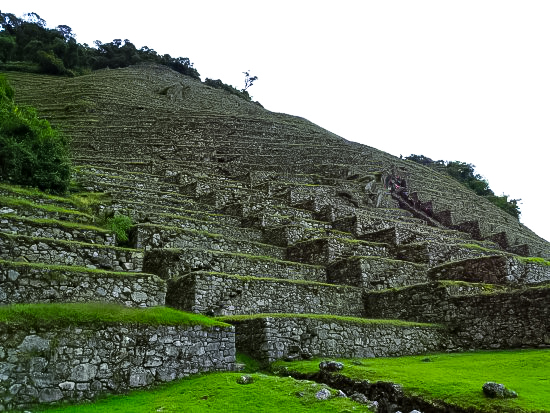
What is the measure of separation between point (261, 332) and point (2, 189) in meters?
10.2

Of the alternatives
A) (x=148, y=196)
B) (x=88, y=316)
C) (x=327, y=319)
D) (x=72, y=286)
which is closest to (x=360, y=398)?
(x=327, y=319)

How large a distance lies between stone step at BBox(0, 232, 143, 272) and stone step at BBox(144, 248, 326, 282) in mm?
774

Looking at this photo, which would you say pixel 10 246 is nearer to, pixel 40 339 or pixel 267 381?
pixel 40 339

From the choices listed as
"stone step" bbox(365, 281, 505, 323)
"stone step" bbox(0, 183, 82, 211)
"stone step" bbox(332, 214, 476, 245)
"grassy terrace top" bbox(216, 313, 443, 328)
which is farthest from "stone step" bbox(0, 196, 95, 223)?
"stone step" bbox(332, 214, 476, 245)

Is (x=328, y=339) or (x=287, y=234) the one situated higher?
(x=287, y=234)

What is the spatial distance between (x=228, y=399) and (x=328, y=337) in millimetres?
4614

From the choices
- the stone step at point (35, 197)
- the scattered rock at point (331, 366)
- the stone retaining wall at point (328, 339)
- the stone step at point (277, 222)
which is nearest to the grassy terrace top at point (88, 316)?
the stone retaining wall at point (328, 339)

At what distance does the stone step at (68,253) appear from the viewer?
11.1 meters

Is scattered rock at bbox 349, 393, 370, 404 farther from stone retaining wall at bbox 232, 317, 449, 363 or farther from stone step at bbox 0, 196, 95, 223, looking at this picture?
stone step at bbox 0, 196, 95, 223

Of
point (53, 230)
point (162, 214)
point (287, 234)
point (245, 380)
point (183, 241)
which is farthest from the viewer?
point (287, 234)

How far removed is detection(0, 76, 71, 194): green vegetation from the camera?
16.8 metres

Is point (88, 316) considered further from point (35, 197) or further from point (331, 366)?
point (35, 197)

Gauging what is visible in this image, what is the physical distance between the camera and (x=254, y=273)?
607 inches

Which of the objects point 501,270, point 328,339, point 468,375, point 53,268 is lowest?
point 328,339
